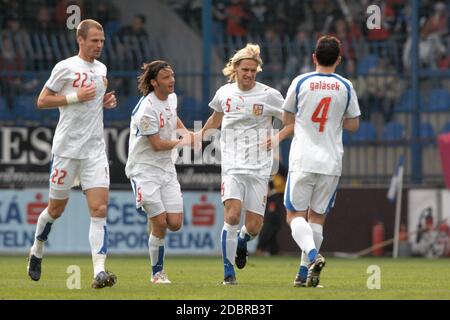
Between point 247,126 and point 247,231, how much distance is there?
108 cm

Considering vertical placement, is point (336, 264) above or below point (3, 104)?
below

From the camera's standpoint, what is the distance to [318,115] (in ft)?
41.0

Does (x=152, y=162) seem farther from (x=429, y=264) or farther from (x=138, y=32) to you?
(x=138, y=32)

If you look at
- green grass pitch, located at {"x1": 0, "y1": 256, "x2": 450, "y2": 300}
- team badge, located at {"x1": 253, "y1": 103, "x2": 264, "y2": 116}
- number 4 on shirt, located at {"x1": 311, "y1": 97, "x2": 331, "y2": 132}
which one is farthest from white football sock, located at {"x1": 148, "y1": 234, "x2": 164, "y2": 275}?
number 4 on shirt, located at {"x1": 311, "y1": 97, "x2": 331, "y2": 132}

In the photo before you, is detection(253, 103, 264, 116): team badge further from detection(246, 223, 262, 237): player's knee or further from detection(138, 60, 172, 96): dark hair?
detection(246, 223, 262, 237): player's knee

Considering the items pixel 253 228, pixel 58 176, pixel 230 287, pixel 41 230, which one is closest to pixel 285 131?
pixel 253 228

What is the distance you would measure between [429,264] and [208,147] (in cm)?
476

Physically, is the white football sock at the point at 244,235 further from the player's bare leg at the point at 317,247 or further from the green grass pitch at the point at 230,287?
the player's bare leg at the point at 317,247

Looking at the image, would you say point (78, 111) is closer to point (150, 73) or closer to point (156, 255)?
point (150, 73)

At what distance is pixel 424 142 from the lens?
22.9 m

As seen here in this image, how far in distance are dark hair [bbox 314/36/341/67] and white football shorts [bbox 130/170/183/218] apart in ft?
7.54

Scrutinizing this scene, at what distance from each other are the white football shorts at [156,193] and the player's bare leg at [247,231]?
717 millimetres
